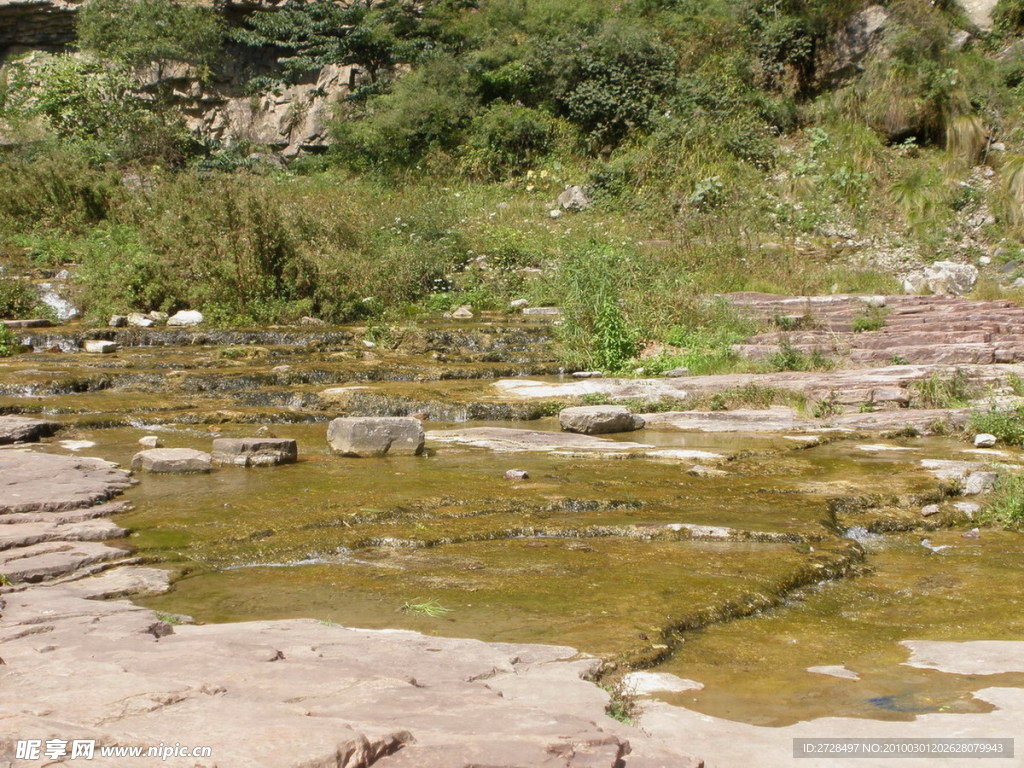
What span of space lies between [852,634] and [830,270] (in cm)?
1191

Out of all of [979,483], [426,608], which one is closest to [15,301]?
[426,608]

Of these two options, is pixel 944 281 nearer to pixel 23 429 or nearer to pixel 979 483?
pixel 979 483

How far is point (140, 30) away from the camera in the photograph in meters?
23.1

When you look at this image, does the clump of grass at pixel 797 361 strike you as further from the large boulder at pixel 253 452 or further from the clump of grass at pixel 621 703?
the clump of grass at pixel 621 703

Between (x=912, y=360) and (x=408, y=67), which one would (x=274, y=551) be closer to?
(x=912, y=360)

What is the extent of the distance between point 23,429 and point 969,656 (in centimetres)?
633

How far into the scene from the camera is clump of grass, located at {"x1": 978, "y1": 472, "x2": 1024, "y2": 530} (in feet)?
16.1

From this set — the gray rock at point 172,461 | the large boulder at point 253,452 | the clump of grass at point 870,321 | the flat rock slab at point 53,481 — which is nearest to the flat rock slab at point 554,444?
the large boulder at point 253,452

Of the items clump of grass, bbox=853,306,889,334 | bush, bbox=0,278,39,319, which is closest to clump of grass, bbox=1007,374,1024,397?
clump of grass, bbox=853,306,889,334

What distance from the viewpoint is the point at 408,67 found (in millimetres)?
25609

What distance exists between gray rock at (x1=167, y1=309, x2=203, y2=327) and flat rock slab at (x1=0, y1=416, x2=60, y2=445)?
5.50 m

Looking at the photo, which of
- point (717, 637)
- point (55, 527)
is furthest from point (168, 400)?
point (717, 637)

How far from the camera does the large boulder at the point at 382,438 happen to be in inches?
260

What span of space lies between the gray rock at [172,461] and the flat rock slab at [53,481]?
163 millimetres
